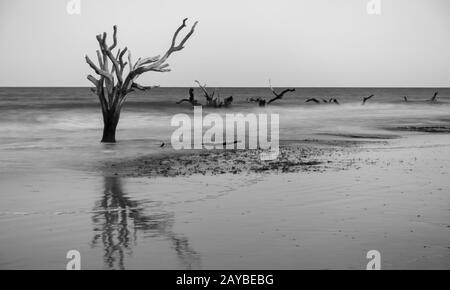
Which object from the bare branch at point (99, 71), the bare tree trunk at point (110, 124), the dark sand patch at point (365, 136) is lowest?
the dark sand patch at point (365, 136)

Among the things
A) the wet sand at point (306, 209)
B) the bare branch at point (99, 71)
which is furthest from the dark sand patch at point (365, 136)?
the bare branch at point (99, 71)

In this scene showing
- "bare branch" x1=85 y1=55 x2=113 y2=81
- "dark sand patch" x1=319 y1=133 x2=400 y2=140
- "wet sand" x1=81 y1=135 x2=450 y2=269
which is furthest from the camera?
"dark sand patch" x1=319 y1=133 x2=400 y2=140

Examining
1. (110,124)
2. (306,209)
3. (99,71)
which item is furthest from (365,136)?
(306,209)

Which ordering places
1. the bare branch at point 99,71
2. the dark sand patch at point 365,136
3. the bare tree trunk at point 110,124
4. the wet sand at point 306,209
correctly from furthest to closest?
the dark sand patch at point 365,136
the bare tree trunk at point 110,124
the bare branch at point 99,71
the wet sand at point 306,209

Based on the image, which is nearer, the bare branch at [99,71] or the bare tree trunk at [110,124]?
the bare branch at [99,71]

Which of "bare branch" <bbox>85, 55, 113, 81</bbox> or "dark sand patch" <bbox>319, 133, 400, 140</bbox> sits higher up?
"bare branch" <bbox>85, 55, 113, 81</bbox>

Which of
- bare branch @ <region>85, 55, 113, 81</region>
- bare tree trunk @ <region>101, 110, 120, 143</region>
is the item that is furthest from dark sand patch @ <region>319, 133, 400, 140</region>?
bare branch @ <region>85, 55, 113, 81</region>

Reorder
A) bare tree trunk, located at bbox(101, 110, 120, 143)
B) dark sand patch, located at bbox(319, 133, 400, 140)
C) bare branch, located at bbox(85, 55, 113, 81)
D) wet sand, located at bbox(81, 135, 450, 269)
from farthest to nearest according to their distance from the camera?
dark sand patch, located at bbox(319, 133, 400, 140), bare tree trunk, located at bbox(101, 110, 120, 143), bare branch, located at bbox(85, 55, 113, 81), wet sand, located at bbox(81, 135, 450, 269)

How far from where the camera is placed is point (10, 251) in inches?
291

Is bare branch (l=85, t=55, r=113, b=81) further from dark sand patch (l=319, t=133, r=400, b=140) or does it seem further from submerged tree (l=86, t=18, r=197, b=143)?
dark sand patch (l=319, t=133, r=400, b=140)

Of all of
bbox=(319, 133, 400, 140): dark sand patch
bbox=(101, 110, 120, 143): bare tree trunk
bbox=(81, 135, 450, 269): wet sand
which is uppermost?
bbox=(101, 110, 120, 143): bare tree trunk

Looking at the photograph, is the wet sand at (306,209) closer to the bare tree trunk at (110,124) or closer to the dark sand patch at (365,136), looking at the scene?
the bare tree trunk at (110,124)

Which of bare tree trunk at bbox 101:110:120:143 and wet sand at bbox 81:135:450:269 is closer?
wet sand at bbox 81:135:450:269
